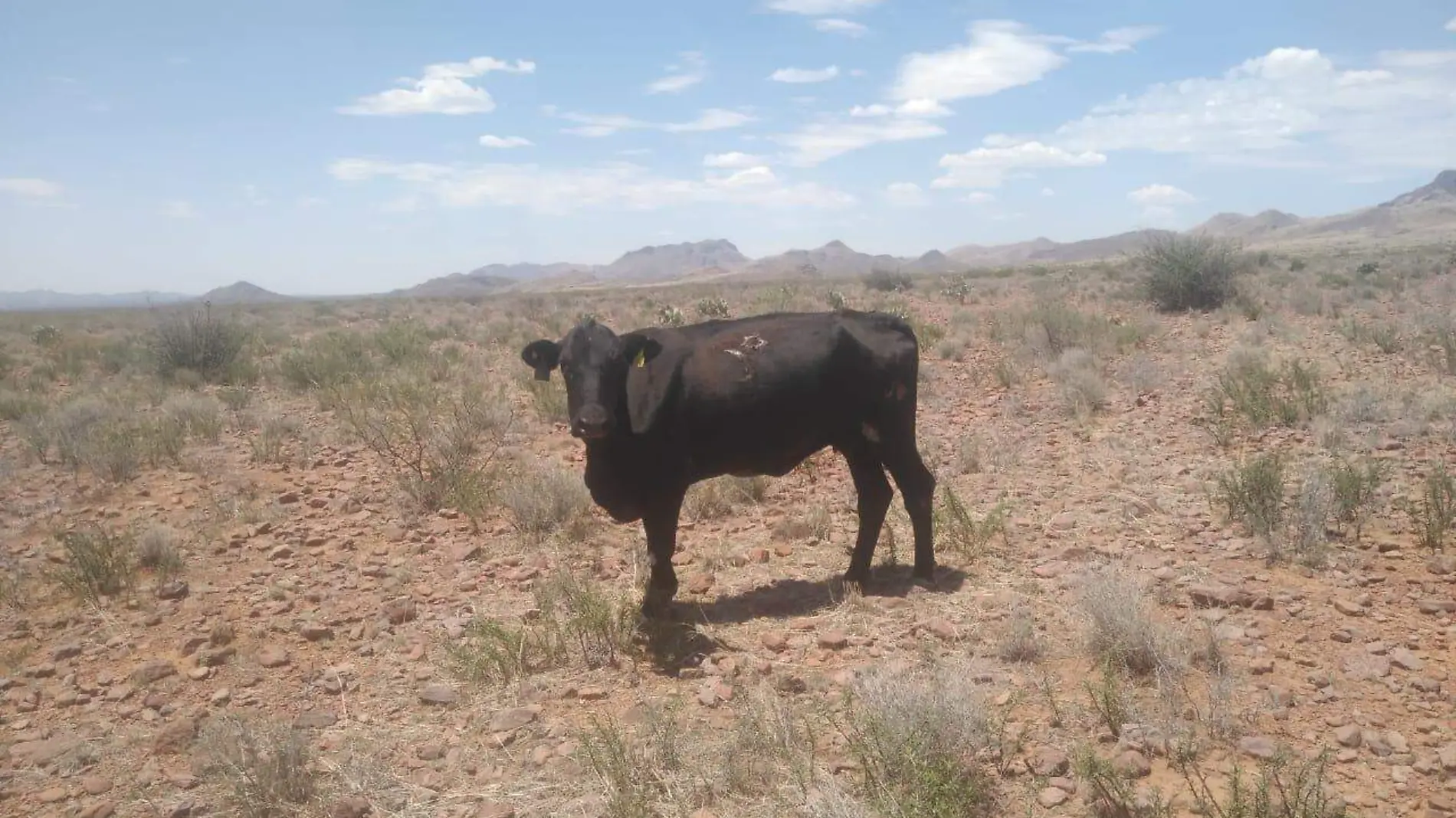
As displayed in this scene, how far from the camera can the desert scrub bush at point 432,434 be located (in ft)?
26.2

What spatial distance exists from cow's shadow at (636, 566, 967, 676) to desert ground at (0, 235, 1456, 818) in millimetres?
31

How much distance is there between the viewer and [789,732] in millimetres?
3957

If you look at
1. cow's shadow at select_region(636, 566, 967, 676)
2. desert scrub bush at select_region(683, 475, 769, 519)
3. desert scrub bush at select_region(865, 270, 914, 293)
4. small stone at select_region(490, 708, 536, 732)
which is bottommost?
small stone at select_region(490, 708, 536, 732)

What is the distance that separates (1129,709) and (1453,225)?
150 m

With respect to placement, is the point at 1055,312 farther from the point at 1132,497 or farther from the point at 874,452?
the point at 874,452

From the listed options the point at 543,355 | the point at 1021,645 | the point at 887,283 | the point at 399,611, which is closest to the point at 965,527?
the point at 1021,645

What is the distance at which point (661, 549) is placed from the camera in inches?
224

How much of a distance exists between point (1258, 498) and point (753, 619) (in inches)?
153

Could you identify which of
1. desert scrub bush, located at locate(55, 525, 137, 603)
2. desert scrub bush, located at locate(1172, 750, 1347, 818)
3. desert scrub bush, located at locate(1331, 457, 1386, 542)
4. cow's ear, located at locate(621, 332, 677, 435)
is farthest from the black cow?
desert scrub bush, located at locate(55, 525, 137, 603)

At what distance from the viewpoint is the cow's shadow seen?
518cm

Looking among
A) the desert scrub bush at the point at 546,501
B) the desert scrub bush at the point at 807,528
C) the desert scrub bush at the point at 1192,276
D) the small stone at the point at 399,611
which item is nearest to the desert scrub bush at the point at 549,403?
the desert scrub bush at the point at 546,501

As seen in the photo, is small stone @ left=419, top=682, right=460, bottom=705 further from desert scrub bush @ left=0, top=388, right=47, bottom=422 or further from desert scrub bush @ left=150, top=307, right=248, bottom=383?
desert scrub bush @ left=150, top=307, right=248, bottom=383

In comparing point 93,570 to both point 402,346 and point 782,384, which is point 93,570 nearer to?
point 782,384

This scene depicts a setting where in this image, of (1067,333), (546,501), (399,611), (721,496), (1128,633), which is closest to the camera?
(1128,633)
